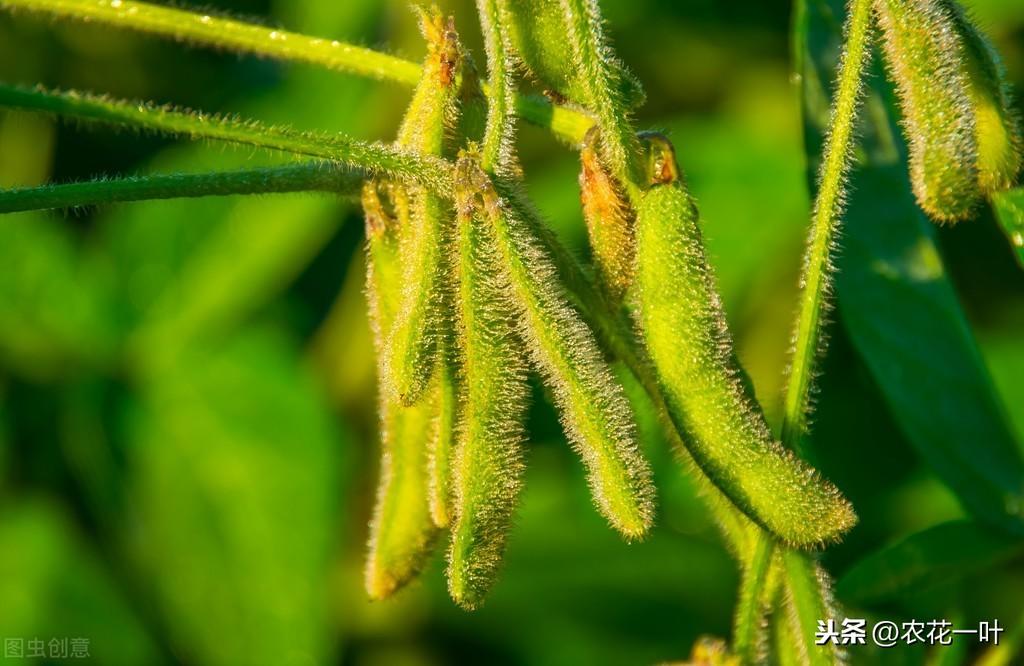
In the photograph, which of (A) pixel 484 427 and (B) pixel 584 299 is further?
(B) pixel 584 299

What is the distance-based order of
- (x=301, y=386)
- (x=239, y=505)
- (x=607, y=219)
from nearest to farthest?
(x=607, y=219), (x=239, y=505), (x=301, y=386)

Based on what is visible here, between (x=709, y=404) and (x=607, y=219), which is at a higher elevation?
(x=607, y=219)

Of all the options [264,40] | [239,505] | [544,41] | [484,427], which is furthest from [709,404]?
[239,505]

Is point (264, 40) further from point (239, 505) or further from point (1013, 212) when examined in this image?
point (239, 505)

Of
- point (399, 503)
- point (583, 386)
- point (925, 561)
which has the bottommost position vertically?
point (925, 561)

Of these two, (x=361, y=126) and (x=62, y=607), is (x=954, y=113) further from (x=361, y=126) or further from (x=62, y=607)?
(x=62, y=607)

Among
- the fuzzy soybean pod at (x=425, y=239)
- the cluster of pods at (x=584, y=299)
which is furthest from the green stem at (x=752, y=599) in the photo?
the fuzzy soybean pod at (x=425, y=239)

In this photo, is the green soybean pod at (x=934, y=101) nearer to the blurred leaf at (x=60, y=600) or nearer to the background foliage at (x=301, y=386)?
the background foliage at (x=301, y=386)
